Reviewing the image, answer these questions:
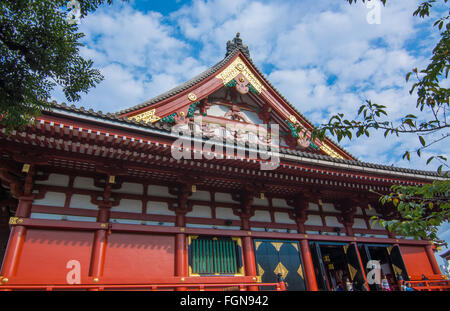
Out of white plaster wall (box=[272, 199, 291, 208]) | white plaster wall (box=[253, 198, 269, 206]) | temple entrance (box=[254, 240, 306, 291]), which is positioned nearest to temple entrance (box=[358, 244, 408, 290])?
temple entrance (box=[254, 240, 306, 291])

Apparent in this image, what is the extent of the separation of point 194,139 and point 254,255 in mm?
4598

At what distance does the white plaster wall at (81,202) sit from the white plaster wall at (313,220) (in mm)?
7627

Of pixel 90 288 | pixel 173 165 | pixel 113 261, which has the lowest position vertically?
pixel 90 288

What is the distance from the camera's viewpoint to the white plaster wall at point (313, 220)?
447 inches

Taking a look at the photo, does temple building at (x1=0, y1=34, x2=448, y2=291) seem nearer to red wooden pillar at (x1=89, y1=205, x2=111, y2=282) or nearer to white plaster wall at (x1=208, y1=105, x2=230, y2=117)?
red wooden pillar at (x1=89, y1=205, x2=111, y2=282)

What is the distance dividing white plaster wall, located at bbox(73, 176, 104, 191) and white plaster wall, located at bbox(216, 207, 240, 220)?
379cm

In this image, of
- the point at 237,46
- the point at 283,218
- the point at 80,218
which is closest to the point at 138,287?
the point at 80,218

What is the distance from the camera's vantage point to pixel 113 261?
802cm

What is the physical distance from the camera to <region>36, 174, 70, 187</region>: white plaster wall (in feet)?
26.8

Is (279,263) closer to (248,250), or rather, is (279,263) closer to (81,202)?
(248,250)

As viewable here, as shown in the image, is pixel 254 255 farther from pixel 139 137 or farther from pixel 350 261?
pixel 139 137

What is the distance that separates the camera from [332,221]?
11.9 meters
